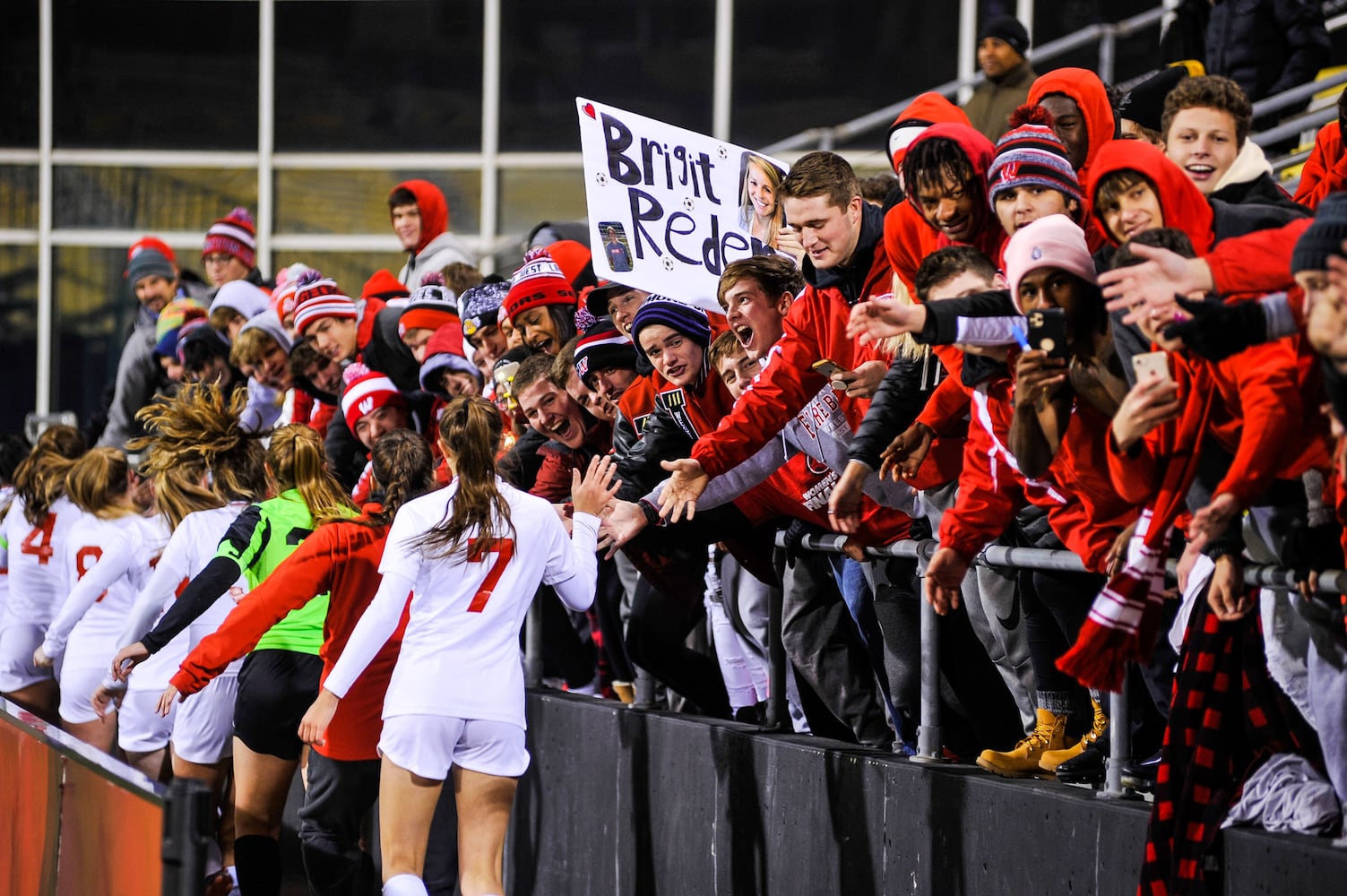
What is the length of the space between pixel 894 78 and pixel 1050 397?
13.1m

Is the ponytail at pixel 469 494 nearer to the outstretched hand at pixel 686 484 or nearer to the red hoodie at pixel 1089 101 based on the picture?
the outstretched hand at pixel 686 484

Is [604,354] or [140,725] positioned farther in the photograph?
[140,725]

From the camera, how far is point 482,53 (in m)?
18.4

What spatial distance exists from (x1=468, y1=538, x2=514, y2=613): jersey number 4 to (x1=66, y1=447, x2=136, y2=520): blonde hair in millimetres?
4771

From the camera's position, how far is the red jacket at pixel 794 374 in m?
5.81

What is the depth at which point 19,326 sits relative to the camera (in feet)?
63.8

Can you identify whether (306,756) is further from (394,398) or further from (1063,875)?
(1063,875)

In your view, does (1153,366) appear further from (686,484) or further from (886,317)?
(686,484)

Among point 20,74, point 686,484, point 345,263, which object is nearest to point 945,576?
point 686,484

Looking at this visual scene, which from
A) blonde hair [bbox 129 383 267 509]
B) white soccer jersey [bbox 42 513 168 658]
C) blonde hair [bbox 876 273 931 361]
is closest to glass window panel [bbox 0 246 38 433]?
white soccer jersey [bbox 42 513 168 658]

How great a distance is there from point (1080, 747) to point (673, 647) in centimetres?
233

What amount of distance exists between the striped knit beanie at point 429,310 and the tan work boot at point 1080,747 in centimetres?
474

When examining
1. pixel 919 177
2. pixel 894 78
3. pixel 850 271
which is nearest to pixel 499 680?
pixel 850 271

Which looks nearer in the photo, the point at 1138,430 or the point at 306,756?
the point at 1138,430
